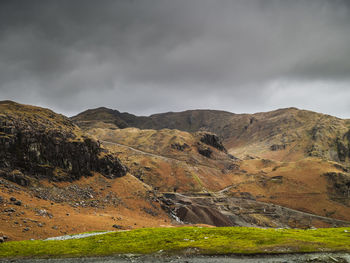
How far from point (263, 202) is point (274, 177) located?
36.0 m

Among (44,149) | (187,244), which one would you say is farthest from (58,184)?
(187,244)

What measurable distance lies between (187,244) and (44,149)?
231 ft

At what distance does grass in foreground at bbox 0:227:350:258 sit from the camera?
3219 centimetres

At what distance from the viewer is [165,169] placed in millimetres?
176375

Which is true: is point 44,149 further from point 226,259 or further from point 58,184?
point 226,259

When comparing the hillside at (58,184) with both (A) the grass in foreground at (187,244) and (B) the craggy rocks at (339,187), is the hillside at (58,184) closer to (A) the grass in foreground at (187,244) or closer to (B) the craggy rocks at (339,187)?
(A) the grass in foreground at (187,244)

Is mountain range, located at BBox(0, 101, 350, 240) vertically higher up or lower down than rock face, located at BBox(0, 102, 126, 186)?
lower down

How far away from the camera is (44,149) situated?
8394 cm

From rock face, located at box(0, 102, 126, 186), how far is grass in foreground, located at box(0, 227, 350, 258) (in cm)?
4296

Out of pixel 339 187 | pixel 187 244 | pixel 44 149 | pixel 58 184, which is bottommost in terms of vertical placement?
pixel 339 187

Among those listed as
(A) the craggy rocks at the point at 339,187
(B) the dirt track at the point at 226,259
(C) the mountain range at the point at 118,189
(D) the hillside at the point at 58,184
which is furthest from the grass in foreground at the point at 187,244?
(A) the craggy rocks at the point at 339,187

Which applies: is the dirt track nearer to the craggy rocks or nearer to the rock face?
the rock face

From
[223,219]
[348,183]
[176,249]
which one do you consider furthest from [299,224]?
[176,249]

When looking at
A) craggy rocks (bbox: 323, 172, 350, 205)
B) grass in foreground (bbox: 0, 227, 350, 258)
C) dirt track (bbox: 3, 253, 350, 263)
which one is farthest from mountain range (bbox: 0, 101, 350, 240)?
dirt track (bbox: 3, 253, 350, 263)
